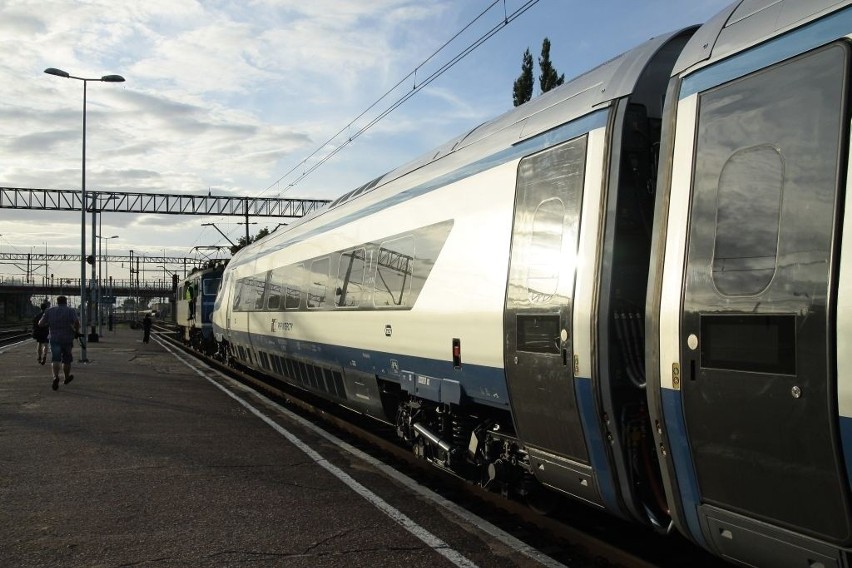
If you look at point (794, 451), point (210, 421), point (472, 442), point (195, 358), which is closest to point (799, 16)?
point (794, 451)

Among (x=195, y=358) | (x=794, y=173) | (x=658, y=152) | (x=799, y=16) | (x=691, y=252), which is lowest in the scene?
(x=195, y=358)

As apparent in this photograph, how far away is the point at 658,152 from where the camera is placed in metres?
4.67

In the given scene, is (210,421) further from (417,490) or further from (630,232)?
(630,232)

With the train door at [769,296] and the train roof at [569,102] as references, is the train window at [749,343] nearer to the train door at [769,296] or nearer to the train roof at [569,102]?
the train door at [769,296]

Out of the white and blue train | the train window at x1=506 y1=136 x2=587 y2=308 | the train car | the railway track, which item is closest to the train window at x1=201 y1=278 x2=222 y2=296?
the train car

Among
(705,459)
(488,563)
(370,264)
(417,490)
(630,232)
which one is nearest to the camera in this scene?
(705,459)

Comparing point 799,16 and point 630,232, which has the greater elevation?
point 799,16

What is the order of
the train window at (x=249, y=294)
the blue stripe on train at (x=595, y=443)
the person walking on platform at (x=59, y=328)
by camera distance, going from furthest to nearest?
the train window at (x=249, y=294), the person walking on platform at (x=59, y=328), the blue stripe on train at (x=595, y=443)

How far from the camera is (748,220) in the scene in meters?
3.61

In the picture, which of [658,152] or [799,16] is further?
[658,152]

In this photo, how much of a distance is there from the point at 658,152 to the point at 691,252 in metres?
1.01

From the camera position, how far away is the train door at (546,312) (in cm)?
485

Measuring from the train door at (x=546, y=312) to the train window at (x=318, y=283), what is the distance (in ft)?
17.2

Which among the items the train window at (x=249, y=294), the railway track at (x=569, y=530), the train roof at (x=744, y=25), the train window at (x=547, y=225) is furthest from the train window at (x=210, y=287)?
the train roof at (x=744, y=25)
